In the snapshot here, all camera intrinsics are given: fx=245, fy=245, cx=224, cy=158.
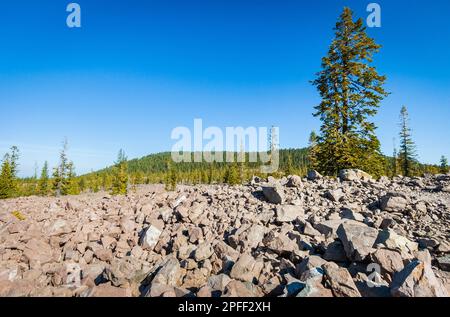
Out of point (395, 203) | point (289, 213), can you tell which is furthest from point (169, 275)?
point (395, 203)

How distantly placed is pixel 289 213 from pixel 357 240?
2.91 metres

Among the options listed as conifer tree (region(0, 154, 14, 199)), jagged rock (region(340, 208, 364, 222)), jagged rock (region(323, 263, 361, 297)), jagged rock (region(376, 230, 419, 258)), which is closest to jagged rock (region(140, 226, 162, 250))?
jagged rock (region(323, 263, 361, 297))

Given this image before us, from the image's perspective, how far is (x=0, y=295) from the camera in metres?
5.46

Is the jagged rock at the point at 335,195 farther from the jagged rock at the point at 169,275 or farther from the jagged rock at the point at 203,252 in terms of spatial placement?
the jagged rock at the point at 169,275

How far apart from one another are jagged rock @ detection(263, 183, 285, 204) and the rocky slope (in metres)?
0.05

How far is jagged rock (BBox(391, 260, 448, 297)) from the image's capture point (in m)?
3.95

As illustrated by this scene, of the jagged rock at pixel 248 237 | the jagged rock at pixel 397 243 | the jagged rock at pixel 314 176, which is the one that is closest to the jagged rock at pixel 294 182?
the jagged rock at pixel 314 176

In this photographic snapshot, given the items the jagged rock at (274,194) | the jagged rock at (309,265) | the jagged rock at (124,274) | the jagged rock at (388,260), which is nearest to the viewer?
the jagged rock at (388,260)

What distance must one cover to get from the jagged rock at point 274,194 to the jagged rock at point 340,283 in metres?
5.07

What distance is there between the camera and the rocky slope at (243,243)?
486 cm

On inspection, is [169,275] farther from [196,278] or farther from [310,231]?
[310,231]

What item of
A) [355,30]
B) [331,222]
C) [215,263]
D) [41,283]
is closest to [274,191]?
[331,222]

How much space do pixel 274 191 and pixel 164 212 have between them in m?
4.59
